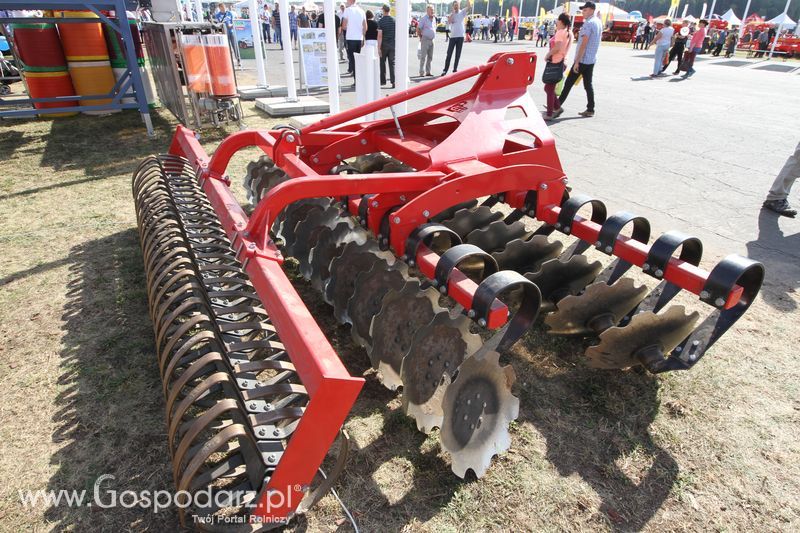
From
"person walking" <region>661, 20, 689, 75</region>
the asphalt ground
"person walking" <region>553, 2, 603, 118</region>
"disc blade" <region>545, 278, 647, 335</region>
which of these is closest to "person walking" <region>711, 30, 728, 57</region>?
"person walking" <region>661, 20, 689, 75</region>

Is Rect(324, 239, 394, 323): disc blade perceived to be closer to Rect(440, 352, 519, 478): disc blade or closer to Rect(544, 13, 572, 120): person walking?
Rect(440, 352, 519, 478): disc blade

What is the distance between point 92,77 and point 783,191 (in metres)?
9.07

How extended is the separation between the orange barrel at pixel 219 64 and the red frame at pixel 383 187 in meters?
3.21

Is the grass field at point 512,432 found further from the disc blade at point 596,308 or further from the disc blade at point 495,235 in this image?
the disc blade at point 495,235

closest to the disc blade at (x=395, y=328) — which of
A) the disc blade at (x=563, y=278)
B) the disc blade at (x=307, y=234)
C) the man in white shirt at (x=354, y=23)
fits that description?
the disc blade at (x=563, y=278)

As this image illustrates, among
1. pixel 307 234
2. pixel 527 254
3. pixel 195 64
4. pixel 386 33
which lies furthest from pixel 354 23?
pixel 527 254

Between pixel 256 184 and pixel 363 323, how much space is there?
195 centimetres

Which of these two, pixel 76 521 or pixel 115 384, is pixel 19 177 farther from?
pixel 76 521

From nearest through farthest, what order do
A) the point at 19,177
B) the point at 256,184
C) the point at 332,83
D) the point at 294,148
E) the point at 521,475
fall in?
the point at 521,475 → the point at 294,148 → the point at 256,184 → the point at 19,177 → the point at 332,83

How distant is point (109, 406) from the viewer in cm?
235

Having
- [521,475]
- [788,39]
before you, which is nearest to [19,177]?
[521,475]

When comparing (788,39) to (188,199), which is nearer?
(188,199)

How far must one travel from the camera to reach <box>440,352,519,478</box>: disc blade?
1971mm

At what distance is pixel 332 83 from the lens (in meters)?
6.82
